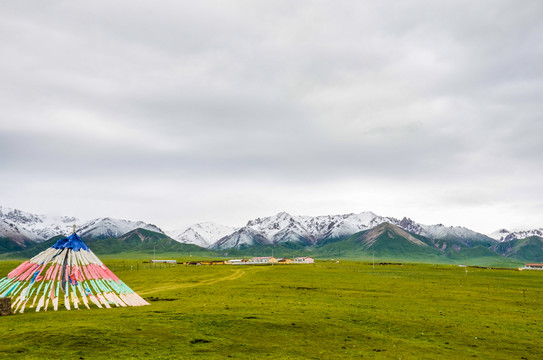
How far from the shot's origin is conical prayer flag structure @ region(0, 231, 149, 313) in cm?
4044

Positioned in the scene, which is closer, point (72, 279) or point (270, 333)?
point (270, 333)

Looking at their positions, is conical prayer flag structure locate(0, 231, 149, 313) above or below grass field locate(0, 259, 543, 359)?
above

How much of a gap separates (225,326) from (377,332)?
1107 cm

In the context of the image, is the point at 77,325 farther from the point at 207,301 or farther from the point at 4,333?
the point at 207,301

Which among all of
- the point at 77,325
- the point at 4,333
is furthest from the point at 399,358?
the point at 4,333

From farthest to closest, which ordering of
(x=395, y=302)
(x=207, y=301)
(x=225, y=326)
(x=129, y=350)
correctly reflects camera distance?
(x=395, y=302), (x=207, y=301), (x=225, y=326), (x=129, y=350)

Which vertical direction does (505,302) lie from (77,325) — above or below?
below

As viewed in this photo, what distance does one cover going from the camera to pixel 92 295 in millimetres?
42094

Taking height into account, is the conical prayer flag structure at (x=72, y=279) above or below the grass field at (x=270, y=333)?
above

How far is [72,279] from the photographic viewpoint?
1770 inches

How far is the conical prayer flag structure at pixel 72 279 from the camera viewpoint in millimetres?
40438

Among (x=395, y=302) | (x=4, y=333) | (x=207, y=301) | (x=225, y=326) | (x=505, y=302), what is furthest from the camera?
(x=505, y=302)

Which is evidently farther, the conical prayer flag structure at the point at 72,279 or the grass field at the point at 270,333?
the conical prayer flag structure at the point at 72,279

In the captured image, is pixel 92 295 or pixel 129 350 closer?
pixel 129 350
